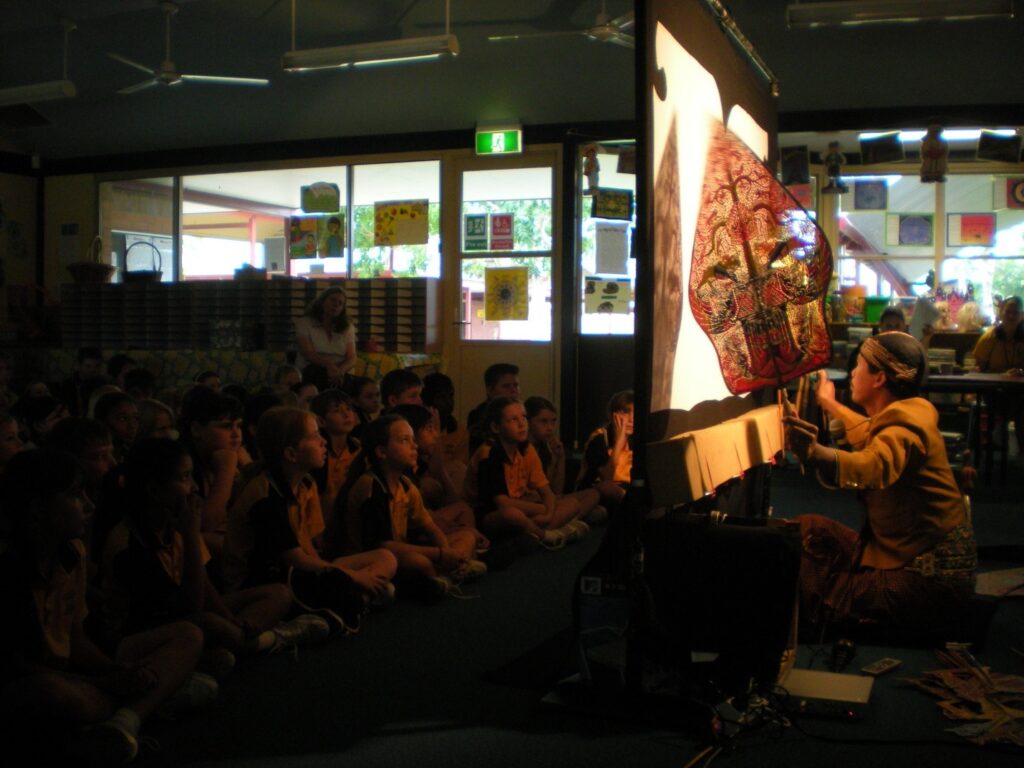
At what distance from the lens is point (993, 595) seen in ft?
12.1

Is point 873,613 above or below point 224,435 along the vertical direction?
below

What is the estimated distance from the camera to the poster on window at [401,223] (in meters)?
9.17

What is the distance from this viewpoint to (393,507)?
360cm

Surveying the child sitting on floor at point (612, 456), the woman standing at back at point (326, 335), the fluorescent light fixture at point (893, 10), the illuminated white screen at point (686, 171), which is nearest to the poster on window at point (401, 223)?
the woman standing at back at point (326, 335)

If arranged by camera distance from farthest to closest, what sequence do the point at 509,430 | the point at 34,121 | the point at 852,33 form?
→ the point at 34,121 < the point at 852,33 < the point at 509,430

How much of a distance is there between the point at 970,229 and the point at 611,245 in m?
4.80

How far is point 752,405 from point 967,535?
0.77 m

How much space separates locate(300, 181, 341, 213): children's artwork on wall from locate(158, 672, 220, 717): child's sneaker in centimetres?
751

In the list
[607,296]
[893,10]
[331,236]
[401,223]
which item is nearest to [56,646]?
[893,10]

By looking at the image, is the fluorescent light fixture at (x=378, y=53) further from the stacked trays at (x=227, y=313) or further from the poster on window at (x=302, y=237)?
the poster on window at (x=302, y=237)

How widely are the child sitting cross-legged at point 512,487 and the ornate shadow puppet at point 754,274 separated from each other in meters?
1.89

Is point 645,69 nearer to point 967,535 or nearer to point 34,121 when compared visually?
point 967,535

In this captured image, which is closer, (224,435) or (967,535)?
(967,535)

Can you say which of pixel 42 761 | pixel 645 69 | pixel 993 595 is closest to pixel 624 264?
pixel 993 595
